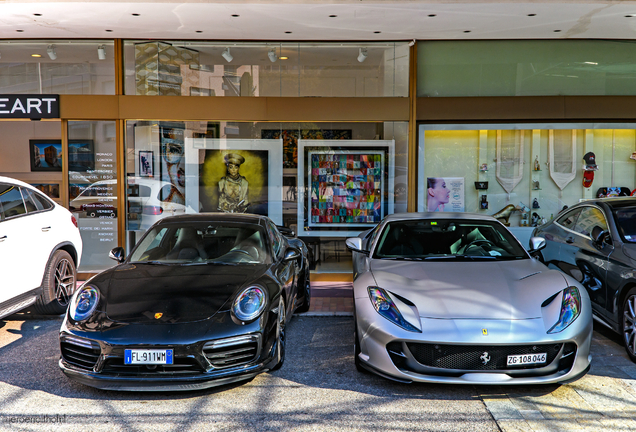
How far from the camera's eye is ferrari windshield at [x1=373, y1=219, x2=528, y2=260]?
512 cm

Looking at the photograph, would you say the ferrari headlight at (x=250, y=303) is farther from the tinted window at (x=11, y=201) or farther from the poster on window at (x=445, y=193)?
the poster on window at (x=445, y=193)

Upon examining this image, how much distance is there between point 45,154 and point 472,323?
12.6 metres

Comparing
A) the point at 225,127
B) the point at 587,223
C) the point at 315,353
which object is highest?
the point at 225,127

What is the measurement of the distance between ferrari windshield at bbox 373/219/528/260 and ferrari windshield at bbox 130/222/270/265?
1225 mm

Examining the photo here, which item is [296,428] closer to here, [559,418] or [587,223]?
[559,418]

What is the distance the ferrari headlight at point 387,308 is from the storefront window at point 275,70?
18.3 feet

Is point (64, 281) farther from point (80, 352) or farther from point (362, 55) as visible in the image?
point (362, 55)

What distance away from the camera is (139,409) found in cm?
379

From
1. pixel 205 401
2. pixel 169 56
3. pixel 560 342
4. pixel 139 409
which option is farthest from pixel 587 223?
pixel 169 56

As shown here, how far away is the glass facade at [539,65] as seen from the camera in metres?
9.18

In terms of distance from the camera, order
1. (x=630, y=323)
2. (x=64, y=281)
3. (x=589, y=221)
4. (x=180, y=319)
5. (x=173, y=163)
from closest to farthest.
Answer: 1. (x=180, y=319)
2. (x=630, y=323)
3. (x=589, y=221)
4. (x=64, y=281)
5. (x=173, y=163)

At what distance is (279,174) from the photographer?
960 centimetres

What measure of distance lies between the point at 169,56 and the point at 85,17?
5.64ft

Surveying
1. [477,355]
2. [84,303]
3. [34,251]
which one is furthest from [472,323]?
[34,251]
